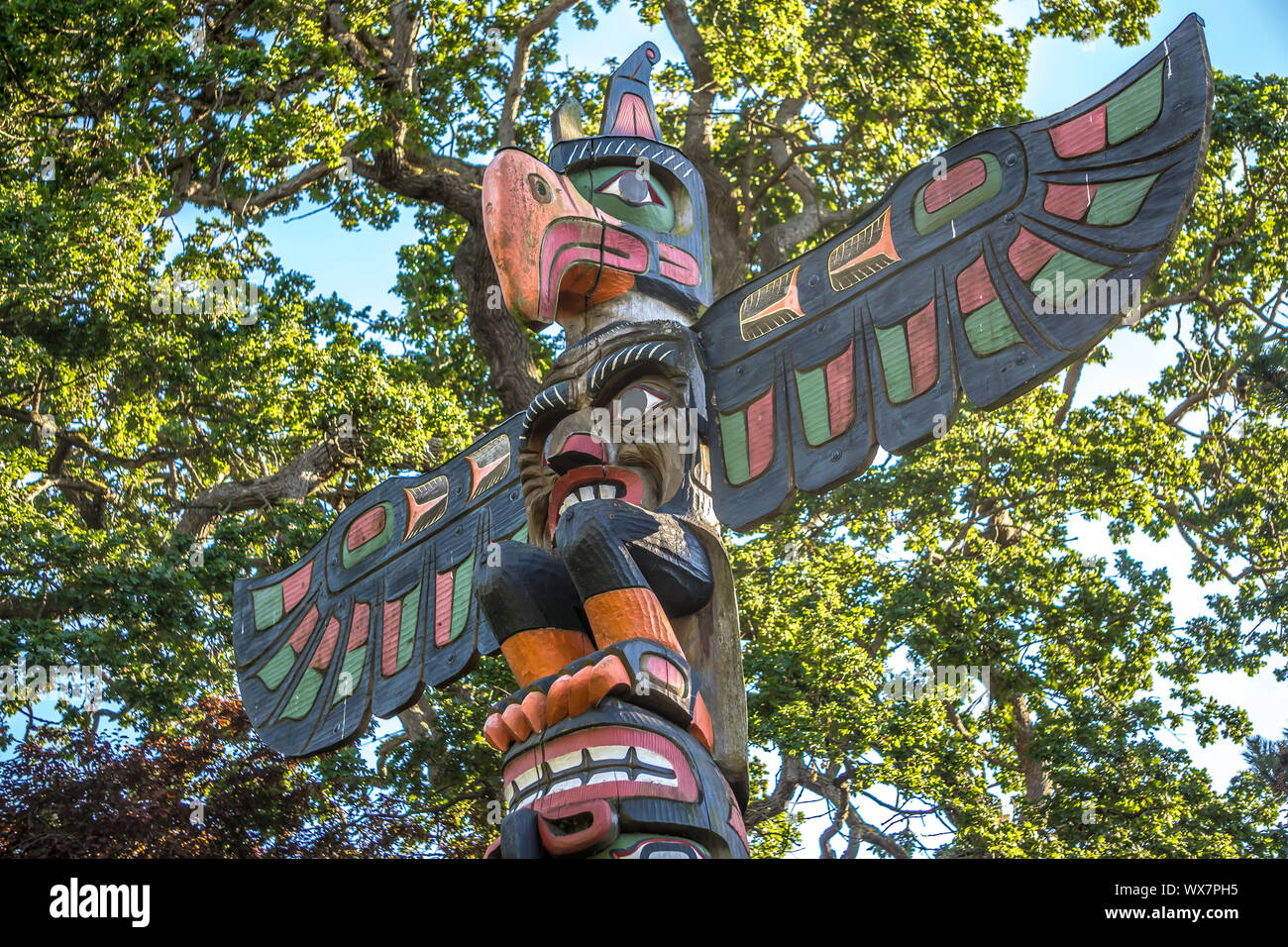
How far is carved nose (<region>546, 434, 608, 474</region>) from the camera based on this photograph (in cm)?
531

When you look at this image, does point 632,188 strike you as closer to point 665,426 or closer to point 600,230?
point 600,230

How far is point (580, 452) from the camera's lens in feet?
17.4

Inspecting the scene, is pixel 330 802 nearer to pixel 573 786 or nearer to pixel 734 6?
pixel 573 786

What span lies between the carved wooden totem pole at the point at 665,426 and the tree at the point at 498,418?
10.7ft

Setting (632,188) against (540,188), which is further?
(632,188)

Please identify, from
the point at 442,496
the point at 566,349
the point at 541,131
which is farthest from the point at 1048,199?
the point at 541,131

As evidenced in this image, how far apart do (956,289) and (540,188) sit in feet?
5.93

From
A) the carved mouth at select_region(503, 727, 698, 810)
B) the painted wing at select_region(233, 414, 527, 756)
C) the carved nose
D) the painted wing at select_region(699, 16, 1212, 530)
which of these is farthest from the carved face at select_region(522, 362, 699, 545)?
the carved mouth at select_region(503, 727, 698, 810)

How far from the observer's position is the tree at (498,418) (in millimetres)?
9344

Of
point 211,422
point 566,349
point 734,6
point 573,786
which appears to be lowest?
point 573,786

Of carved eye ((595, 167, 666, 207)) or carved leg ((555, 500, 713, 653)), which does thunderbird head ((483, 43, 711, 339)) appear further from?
carved leg ((555, 500, 713, 653))

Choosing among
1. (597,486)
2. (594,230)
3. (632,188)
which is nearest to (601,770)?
(597,486)
